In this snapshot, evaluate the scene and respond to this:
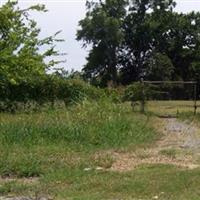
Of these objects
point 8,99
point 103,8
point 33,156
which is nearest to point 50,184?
point 33,156

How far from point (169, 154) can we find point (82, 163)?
264 centimetres

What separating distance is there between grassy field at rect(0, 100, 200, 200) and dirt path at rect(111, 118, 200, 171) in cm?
27

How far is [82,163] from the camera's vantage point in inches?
492

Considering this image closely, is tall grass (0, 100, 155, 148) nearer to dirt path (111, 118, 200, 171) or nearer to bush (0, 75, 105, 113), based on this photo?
dirt path (111, 118, 200, 171)

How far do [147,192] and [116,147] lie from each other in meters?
5.64

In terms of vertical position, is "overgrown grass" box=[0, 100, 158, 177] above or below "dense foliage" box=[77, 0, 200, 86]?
below

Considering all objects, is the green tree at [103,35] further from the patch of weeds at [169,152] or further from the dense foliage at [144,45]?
the patch of weeds at [169,152]

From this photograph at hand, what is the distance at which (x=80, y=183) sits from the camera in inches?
415

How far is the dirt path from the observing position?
1278cm

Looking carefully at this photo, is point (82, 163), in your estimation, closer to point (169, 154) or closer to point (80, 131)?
point (169, 154)

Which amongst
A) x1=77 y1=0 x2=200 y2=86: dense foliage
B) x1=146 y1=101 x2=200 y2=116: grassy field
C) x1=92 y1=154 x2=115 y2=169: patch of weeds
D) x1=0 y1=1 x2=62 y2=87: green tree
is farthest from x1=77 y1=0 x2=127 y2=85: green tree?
x1=92 y1=154 x2=115 y2=169: patch of weeds

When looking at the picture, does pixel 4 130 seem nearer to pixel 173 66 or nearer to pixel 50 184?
pixel 50 184

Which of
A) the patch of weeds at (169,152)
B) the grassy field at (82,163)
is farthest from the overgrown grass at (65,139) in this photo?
the patch of weeds at (169,152)

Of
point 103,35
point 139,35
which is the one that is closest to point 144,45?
point 139,35
